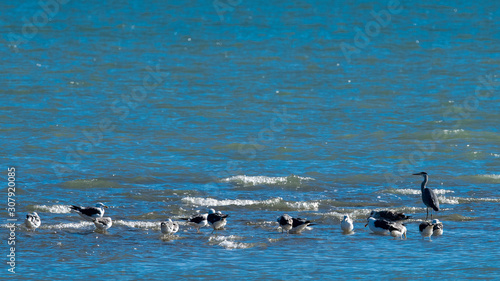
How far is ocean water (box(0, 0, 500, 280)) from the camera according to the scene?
14438 mm

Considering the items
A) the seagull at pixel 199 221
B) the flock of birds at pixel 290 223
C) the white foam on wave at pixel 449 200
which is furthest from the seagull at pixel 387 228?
the white foam on wave at pixel 449 200

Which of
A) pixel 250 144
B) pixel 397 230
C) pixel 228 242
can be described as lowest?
pixel 228 242

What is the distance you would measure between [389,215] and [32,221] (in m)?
7.09

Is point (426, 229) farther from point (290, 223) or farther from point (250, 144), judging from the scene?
point (250, 144)

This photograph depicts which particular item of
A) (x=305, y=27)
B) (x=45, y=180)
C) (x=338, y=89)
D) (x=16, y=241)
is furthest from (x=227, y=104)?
(x=305, y=27)

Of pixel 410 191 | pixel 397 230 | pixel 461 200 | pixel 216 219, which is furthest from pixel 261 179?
pixel 397 230

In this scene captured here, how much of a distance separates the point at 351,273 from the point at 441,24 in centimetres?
5055

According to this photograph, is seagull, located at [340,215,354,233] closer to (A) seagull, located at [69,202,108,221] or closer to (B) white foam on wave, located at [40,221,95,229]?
(A) seagull, located at [69,202,108,221]

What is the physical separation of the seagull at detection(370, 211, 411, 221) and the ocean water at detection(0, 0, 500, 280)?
0.94 feet

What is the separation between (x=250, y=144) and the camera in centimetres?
2661

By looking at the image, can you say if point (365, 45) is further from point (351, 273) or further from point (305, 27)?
point (351, 273)

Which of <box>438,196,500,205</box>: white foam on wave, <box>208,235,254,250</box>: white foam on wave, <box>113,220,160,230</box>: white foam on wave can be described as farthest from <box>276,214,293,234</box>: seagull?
<box>438,196,500,205</box>: white foam on wave

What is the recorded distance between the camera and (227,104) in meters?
33.8

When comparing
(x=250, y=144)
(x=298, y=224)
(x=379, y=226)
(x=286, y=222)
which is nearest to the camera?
(x=379, y=226)
